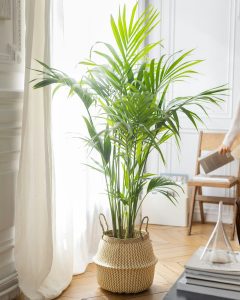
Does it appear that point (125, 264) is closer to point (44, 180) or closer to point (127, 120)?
point (44, 180)

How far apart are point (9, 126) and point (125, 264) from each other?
102 centimetres

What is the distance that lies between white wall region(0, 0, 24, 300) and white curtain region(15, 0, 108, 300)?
0.08 metres

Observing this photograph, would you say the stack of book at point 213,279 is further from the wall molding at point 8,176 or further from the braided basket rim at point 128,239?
the wall molding at point 8,176

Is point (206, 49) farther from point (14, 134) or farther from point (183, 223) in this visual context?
point (14, 134)

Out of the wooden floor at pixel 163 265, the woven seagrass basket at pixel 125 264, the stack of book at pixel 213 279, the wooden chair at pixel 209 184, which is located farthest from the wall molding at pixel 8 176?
the wooden chair at pixel 209 184

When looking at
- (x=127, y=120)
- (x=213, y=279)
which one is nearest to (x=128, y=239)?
(x=127, y=120)

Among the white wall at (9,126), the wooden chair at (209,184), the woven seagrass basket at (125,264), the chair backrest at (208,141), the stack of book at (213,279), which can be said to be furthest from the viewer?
the chair backrest at (208,141)

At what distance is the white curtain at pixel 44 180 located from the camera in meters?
2.88

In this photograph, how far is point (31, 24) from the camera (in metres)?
2.82

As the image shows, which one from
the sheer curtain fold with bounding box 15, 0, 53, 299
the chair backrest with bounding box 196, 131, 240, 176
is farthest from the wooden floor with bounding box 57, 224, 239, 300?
the chair backrest with bounding box 196, 131, 240, 176

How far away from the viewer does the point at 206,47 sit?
4.71 metres

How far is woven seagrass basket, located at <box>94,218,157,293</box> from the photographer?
9.91ft

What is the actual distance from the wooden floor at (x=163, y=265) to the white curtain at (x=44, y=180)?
4.9 inches

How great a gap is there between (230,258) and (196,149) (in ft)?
9.95
